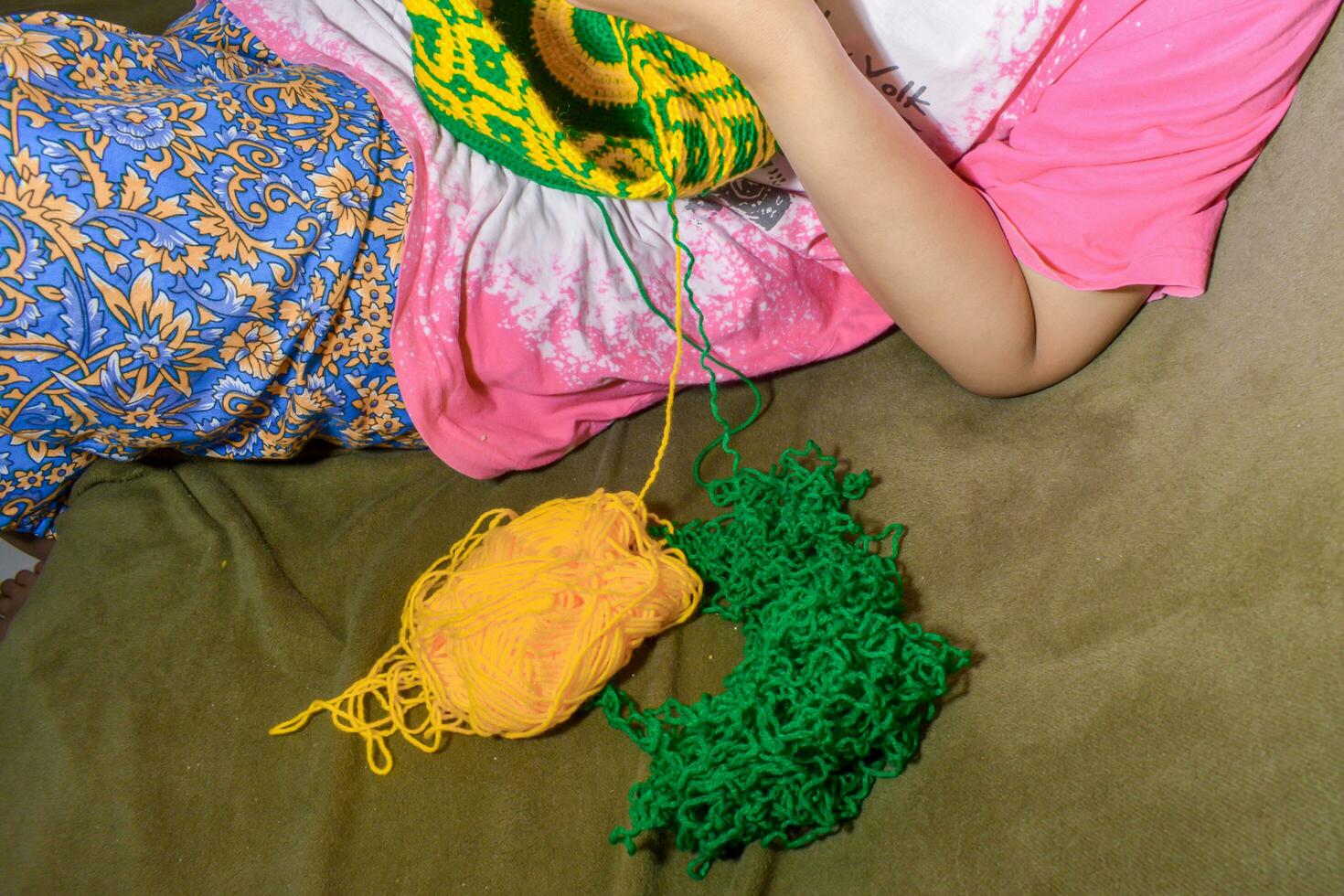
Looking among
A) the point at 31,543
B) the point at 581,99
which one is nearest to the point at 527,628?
the point at 581,99

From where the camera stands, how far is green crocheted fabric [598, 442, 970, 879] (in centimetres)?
55

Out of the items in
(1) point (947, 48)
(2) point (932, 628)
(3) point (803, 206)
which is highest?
(1) point (947, 48)

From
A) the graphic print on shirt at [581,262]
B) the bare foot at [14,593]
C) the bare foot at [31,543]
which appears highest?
the graphic print on shirt at [581,262]

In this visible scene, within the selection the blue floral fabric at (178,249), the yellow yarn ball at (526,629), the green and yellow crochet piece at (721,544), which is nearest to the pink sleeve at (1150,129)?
the green and yellow crochet piece at (721,544)

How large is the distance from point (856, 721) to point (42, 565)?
0.72 m

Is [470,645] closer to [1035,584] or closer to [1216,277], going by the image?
[1035,584]

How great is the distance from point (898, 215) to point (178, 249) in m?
0.49

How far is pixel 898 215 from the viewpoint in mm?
621

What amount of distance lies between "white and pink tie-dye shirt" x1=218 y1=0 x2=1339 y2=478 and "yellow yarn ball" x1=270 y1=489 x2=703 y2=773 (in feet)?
0.40

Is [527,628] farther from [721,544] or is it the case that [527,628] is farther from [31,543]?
[31,543]

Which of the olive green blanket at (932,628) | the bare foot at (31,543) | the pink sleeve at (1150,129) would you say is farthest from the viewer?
the bare foot at (31,543)

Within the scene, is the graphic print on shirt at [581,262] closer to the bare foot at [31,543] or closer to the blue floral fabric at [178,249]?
the blue floral fabric at [178,249]

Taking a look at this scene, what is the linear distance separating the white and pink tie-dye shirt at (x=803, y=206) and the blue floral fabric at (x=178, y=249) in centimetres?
4

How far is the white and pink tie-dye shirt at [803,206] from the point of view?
624 mm
